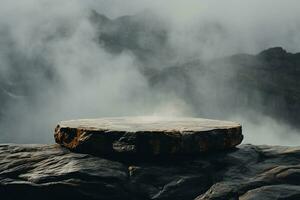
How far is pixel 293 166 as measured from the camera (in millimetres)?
10773

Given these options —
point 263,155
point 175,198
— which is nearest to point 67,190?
point 175,198

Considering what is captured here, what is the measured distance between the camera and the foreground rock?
1005cm

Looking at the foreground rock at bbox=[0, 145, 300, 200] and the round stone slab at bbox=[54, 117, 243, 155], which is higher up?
the round stone slab at bbox=[54, 117, 243, 155]

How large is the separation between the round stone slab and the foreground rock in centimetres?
27

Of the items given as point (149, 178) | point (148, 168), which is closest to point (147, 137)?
point (148, 168)

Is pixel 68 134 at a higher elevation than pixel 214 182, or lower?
higher

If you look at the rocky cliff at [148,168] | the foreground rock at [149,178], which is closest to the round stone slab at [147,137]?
the rocky cliff at [148,168]

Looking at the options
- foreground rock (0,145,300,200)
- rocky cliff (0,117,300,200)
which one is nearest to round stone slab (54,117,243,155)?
rocky cliff (0,117,300,200)

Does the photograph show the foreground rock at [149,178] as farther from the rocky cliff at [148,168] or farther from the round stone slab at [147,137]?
the round stone slab at [147,137]

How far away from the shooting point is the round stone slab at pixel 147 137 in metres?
10.3

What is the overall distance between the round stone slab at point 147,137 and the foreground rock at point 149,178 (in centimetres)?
27

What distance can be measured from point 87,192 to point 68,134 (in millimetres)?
1658

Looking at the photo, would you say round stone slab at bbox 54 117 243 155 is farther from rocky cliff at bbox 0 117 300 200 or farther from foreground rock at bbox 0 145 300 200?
foreground rock at bbox 0 145 300 200

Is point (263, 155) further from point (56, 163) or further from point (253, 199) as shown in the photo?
point (56, 163)
